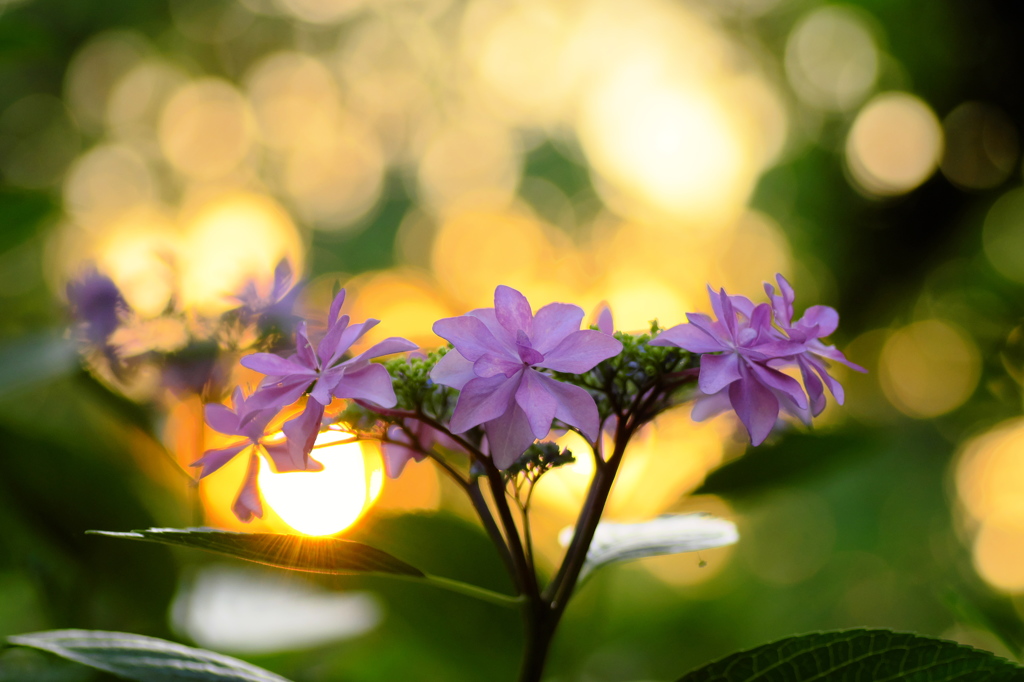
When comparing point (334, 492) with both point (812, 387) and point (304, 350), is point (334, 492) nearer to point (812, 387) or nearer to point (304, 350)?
point (304, 350)

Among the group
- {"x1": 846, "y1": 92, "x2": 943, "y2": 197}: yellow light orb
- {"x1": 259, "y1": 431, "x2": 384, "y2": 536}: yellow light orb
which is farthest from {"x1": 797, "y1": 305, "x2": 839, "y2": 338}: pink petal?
{"x1": 846, "y1": 92, "x2": 943, "y2": 197}: yellow light orb

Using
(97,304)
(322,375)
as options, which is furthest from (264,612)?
(322,375)

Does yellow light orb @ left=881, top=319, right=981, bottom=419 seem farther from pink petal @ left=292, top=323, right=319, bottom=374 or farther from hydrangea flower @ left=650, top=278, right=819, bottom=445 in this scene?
pink petal @ left=292, top=323, right=319, bottom=374

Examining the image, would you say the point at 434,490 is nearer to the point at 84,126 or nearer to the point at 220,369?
the point at 220,369

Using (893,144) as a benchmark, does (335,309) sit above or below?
below

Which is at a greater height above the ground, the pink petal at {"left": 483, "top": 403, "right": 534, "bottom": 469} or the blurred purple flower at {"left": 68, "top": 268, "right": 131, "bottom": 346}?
the blurred purple flower at {"left": 68, "top": 268, "right": 131, "bottom": 346}

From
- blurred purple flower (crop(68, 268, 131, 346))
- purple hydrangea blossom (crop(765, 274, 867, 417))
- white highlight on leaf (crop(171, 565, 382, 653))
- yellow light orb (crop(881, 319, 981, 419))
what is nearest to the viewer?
purple hydrangea blossom (crop(765, 274, 867, 417))

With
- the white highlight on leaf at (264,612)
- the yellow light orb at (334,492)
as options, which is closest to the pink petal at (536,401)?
the yellow light orb at (334,492)
